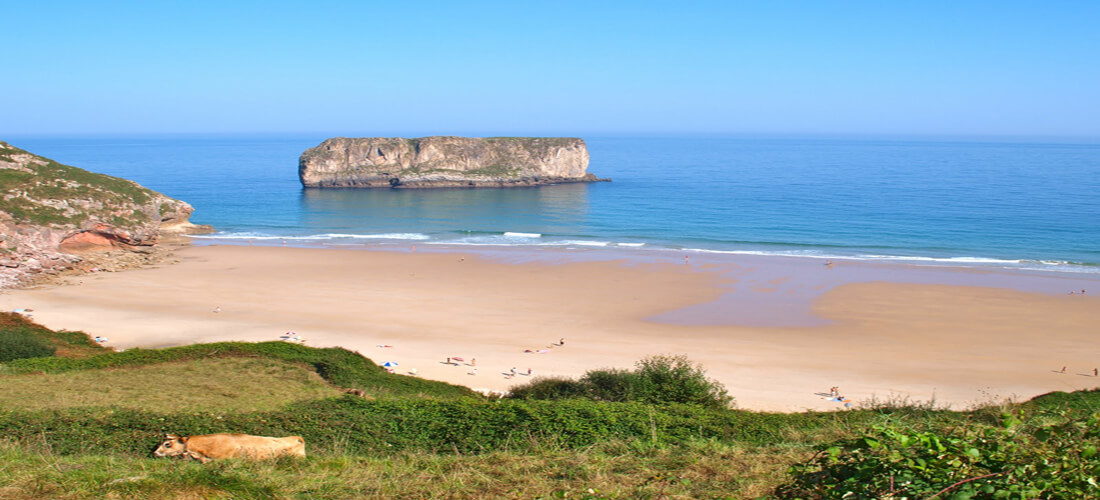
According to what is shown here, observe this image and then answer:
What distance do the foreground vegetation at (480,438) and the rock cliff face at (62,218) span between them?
2221cm

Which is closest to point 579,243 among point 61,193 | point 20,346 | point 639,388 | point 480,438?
point 61,193

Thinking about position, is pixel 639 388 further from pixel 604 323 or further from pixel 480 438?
pixel 604 323

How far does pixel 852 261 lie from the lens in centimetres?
4425

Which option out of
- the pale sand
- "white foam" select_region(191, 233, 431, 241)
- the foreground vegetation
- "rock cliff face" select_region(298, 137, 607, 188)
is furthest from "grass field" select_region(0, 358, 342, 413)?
"rock cliff face" select_region(298, 137, 607, 188)

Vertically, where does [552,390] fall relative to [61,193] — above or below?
below

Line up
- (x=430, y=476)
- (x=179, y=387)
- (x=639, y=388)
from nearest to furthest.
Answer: (x=430, y=476) < (x=179, y=387) < (x=639, y=388)

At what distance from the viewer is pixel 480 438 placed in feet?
Answer: 36.9

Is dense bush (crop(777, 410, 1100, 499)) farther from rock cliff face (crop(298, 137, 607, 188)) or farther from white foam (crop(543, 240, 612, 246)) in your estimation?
rock cliff face (crop(298, 137, 607, 188))

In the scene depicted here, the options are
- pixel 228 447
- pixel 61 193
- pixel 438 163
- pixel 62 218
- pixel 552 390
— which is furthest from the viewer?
pixel 438 163

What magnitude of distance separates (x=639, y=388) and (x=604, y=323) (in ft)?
44.5

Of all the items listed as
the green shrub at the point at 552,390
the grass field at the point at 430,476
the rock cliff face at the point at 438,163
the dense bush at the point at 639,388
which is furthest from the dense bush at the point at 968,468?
the rock cliff face at the point at 438,163

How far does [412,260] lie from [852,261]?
2745 cm

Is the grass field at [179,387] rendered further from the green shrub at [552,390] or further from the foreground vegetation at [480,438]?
the green shrub at [552,390]

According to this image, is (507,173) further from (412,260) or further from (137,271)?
(137,271)
